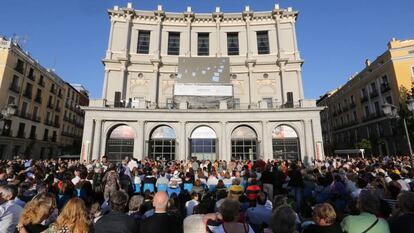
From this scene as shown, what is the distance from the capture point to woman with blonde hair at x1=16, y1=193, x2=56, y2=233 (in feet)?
8.95

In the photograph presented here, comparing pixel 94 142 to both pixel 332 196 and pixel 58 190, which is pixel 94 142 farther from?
pixel 332 196

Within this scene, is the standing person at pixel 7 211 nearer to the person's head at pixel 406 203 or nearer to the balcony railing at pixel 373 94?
the person's head at pixel 406 203

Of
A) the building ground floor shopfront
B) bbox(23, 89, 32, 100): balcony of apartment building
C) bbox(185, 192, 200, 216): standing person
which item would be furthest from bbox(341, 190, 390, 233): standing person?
bbox(23, 89, 32, 100): balcony of apartment building

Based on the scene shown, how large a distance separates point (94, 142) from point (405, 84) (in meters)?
36.5

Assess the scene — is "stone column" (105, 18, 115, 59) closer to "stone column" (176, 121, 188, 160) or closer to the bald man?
"stone column" (176, 121, 188, 160)

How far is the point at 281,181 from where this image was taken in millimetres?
8719

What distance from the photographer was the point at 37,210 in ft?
9.32

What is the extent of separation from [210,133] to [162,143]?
4666 millimetres

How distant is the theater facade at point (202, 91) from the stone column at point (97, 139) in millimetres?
89

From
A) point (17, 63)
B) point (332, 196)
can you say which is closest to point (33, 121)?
point (17, 63)

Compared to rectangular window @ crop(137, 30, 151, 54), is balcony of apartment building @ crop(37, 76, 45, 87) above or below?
below

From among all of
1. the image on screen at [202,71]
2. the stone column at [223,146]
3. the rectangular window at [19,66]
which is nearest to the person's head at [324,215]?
the stone column at [223,146]

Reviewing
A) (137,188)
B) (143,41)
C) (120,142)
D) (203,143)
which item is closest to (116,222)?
(137,188)

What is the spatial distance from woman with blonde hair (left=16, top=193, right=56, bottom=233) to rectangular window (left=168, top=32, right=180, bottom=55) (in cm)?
2667
